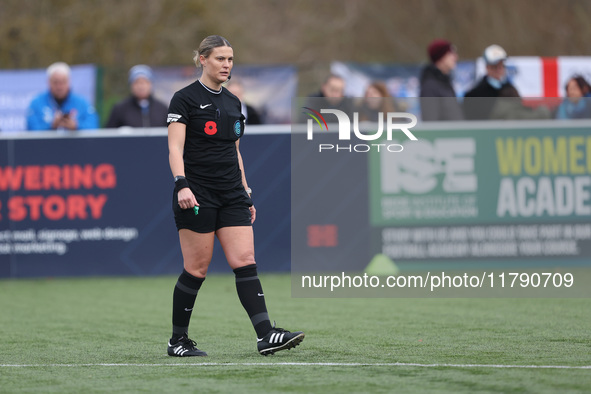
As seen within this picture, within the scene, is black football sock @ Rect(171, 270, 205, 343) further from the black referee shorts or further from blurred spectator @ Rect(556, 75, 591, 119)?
blurred spectator @ Rect(556, 75, 591, 119)

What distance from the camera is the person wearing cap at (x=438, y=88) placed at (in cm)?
1299

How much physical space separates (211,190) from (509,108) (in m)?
6.75

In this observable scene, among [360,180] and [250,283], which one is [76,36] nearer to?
[360,180]

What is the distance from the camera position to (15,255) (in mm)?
13000

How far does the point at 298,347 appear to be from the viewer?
7645mm

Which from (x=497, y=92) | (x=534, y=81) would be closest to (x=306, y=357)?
(x=497, y=92)

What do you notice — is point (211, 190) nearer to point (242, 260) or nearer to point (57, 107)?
point (242, 260)

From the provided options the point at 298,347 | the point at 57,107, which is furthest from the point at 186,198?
the point at 57,107

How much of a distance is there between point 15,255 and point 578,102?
6.71 meters

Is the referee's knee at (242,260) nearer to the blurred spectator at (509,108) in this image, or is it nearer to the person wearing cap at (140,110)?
the blurred spectator at (509,108)

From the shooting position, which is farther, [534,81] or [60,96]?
[534,81]

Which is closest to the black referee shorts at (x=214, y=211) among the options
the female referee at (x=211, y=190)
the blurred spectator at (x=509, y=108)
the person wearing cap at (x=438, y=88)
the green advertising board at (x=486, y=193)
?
the female referee at (x=211, y=190)

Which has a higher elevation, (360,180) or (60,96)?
(60,96)

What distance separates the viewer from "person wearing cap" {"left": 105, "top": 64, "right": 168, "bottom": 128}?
13.7 meters
